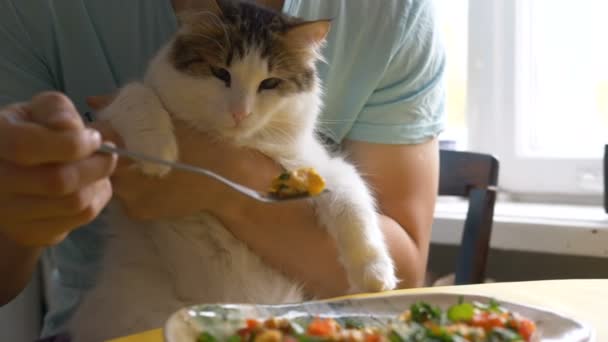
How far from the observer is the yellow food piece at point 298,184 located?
29.2 inches

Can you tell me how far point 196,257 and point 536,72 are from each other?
1535 millimetres

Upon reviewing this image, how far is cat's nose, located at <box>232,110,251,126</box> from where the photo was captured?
1037 mm

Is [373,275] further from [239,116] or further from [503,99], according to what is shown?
[503,99]

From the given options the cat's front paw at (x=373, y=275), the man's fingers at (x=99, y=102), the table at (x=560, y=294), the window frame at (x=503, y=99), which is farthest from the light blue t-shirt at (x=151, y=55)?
the window frame at (x=503, y=99)

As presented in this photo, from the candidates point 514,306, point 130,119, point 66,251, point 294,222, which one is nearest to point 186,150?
point 130,119

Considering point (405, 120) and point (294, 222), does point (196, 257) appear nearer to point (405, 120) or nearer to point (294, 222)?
point (294, 222)

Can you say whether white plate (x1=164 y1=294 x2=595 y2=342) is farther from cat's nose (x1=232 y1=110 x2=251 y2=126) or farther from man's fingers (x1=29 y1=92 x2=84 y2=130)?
cat's nose (x1=232 y1=110 x2=251 y2=126)

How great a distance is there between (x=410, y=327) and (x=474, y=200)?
97 cm

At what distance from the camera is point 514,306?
0.71 m

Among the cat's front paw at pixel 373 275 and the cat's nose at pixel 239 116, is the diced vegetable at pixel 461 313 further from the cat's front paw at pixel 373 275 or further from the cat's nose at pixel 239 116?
the cat's nose at pixel 239 116

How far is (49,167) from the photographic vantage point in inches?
23.0

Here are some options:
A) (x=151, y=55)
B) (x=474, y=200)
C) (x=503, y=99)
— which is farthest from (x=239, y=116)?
(x=503, y=99)

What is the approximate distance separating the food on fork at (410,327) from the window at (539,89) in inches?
60.2

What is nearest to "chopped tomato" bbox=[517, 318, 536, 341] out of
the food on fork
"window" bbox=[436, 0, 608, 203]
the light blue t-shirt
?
the food on fork
